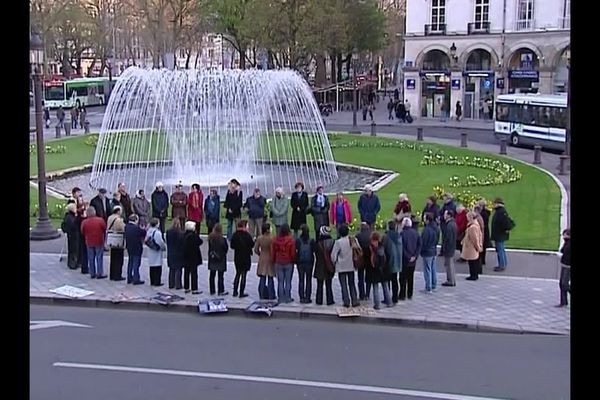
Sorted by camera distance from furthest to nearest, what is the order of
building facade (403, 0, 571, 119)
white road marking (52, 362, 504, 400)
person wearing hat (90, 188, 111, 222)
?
building facade (403, 0, 571, 119)
person wearing hat (90, 188, 111, 222)
white road marking (52, 362, 504, 400)

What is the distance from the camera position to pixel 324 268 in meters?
12.6

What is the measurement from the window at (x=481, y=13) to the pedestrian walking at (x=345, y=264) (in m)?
43.9

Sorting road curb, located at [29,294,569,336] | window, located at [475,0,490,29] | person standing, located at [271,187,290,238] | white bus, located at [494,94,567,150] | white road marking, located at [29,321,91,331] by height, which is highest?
window, located at [475,0,490,29]

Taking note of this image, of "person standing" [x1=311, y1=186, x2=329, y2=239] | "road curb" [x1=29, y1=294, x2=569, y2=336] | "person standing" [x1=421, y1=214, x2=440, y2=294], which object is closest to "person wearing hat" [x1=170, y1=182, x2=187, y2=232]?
"person standing" [x1=311, y1=186, x2=329, y2=239]

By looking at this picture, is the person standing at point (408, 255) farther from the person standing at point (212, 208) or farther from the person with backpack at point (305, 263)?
the person standing at point (212, 208)

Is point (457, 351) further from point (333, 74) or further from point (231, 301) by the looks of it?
point (333, 74)

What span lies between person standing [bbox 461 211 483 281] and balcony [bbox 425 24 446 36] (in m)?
42.4

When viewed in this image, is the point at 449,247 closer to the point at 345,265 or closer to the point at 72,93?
the point at 345,265

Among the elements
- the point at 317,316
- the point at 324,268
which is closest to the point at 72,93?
the point at 324,268

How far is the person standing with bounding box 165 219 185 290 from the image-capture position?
13.5 metres

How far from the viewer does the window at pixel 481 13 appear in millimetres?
53250

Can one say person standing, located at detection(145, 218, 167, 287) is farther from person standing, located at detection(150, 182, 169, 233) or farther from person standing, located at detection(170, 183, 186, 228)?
person standing, located at detection(150, 182, 169, 233)

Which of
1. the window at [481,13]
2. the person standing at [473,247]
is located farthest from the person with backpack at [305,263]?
the window at [481,13]
